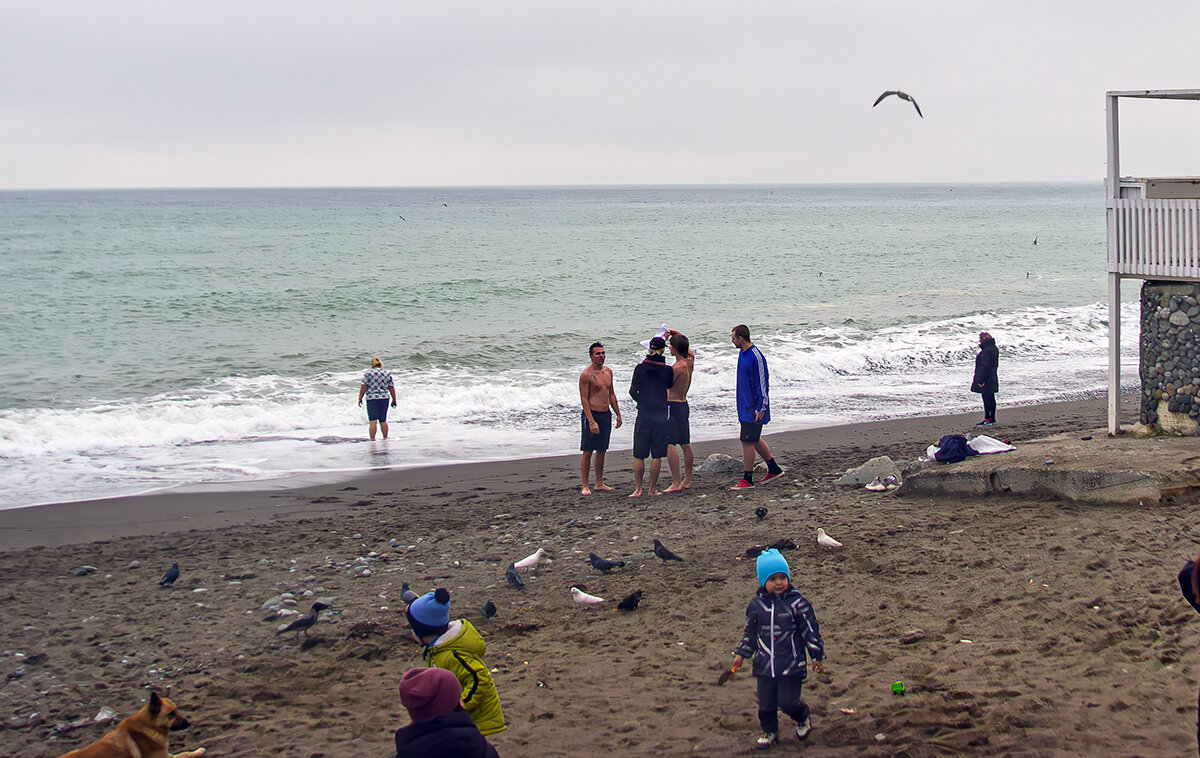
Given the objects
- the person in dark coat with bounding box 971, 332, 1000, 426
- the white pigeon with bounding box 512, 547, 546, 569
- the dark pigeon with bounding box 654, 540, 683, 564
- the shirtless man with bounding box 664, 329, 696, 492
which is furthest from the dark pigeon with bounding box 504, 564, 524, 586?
the person in dark coat with bounding box 971, 332, 1000, 426

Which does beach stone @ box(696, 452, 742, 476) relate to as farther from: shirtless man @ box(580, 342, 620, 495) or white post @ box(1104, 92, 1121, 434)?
white post @ box(1104, 92, 1121, 434)

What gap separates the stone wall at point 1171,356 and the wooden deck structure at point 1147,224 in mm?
203

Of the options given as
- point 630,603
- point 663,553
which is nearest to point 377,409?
point 663,553

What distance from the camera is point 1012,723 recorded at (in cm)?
520

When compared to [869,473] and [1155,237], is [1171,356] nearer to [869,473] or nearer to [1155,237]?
[1155,237]

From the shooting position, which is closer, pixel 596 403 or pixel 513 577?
pixel 513 577

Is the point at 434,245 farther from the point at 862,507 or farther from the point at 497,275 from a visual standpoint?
the point at 862,507

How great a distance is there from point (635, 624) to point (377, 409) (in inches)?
349

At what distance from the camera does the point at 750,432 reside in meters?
10.6

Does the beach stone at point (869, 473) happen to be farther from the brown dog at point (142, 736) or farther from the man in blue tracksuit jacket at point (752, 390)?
the brown dog at point (142, 736)

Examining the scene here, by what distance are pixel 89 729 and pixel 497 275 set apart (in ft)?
136

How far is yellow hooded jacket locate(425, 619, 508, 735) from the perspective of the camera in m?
4.76

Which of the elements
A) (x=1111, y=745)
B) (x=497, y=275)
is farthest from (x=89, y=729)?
(x=497, y=275)

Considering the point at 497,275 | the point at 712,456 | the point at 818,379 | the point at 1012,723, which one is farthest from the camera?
the point at 497,275
